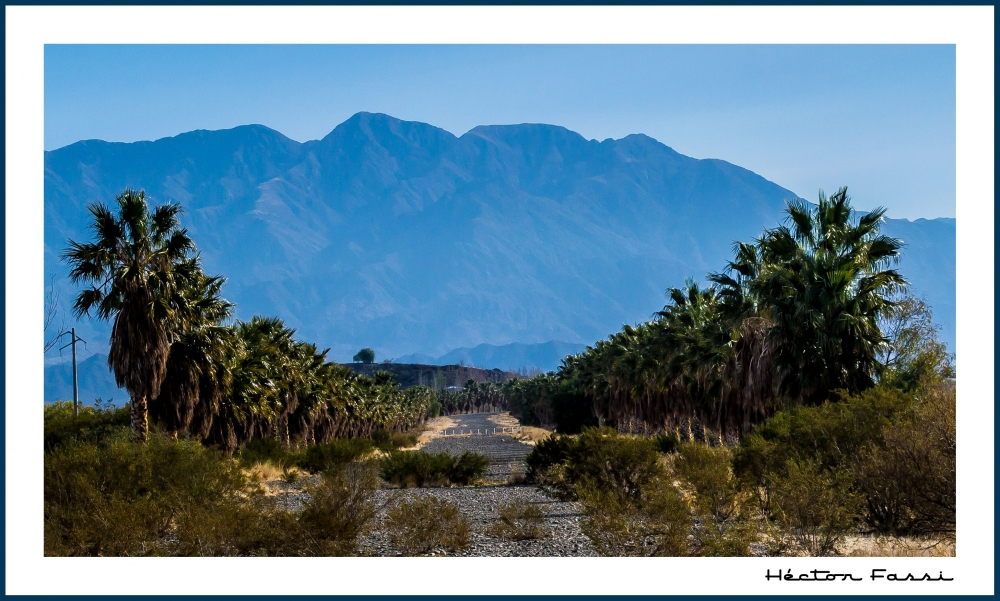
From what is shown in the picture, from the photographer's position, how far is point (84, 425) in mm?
29125

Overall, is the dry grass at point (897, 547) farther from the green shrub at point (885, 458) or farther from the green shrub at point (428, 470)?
the green shrub at point (428, 470)

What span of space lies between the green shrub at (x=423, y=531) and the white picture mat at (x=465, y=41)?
4212mm

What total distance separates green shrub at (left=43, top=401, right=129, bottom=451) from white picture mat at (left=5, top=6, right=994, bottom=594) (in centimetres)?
1443

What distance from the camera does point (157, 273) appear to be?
27422 millimetres

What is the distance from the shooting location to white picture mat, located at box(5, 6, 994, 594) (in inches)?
412

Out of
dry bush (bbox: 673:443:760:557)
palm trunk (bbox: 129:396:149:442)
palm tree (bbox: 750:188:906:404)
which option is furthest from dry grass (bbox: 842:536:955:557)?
palm trunk (bbox: 129:396:149:442)

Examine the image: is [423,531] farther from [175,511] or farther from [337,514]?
[175,511]

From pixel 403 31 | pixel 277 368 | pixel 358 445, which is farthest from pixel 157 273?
pixel 403 31

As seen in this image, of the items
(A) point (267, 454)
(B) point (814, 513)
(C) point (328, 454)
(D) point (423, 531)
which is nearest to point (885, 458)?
(B) point (814, 513)

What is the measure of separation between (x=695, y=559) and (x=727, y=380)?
24717 mm

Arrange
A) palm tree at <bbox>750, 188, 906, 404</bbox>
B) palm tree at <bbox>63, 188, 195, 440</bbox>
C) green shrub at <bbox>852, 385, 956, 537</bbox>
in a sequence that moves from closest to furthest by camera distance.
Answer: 1. green shrub at <bbox>852, 385, 956, 537</bbox>
2. palm tree at <bbox>750, 188, 906, 404</bbox>
3. palm tree at <bbox>63, 188, 195, 440</bbox>

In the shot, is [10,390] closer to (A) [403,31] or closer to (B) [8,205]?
(B) [8,205]

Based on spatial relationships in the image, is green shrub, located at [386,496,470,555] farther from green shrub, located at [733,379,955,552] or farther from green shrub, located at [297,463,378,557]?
green shrub, located at [733,379,955,552]

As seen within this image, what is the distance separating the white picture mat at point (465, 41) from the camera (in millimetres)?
10453
